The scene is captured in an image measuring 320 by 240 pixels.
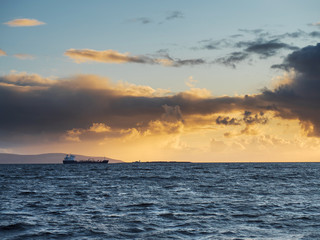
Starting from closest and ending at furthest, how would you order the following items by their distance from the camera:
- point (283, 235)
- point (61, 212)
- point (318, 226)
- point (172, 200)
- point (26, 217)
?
point (283, 235) → point (318, 226) → point (26, 217) → point (61, 212) → point (172, 200)

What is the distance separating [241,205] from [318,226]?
13348 millimetres

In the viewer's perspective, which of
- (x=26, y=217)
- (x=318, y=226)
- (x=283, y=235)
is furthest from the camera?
(x=26, y=217)

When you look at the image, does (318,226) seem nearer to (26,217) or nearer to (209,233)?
(209,233)

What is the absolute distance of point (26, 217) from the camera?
3531 cm

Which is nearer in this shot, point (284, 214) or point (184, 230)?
point (184, 230)

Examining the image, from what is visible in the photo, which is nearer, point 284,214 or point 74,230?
point 74,230

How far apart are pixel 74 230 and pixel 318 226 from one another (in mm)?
19408

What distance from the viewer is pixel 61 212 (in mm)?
38188

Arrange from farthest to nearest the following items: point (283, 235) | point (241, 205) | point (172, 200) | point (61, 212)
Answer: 1. point (172, 200)
2. point (241, 205)
3. point (61, 212)
4. point (283, 235)

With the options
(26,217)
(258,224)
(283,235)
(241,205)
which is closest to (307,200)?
(241,205)

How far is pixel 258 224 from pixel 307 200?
807 inches

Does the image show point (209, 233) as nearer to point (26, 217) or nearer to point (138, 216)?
point (138, 216)

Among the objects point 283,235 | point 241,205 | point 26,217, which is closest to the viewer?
point 283,235

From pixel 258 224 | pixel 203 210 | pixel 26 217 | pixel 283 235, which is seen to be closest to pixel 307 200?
pixel 203 210
